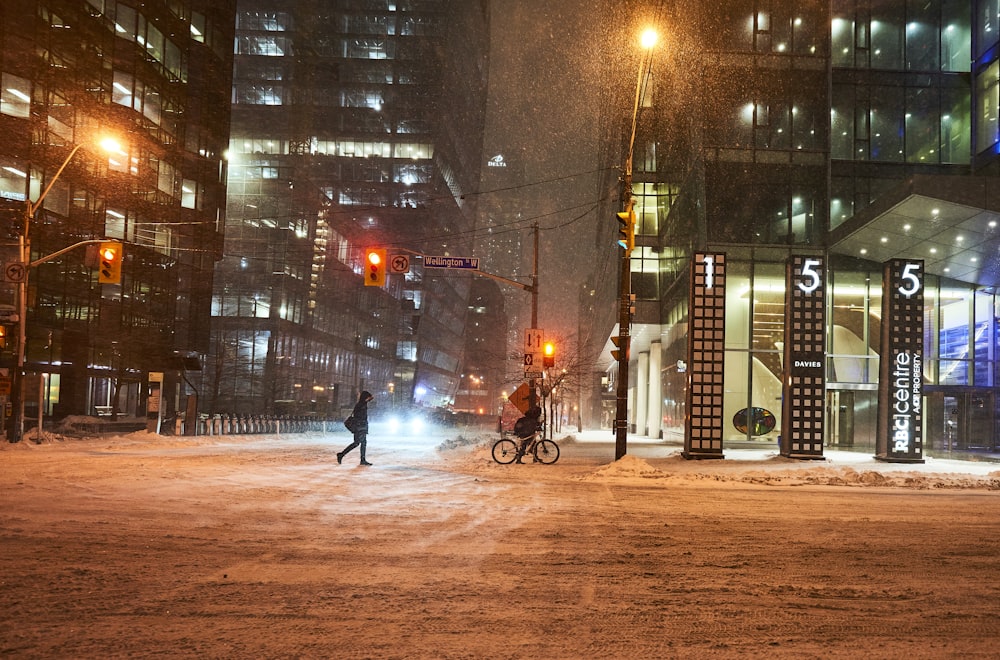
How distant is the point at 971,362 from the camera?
32219mm

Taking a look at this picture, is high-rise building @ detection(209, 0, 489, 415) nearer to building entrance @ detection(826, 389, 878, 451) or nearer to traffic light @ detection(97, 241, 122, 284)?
traffic light @ detection(97, 241, 122, 284)

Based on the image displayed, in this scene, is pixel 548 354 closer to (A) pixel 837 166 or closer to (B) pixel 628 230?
(B) pixel 628 230

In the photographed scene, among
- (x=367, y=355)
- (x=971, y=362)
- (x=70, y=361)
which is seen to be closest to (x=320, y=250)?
(x=367, y=355)

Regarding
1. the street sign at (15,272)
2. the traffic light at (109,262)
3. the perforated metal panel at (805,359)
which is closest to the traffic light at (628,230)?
the perforated metal panel at (805,359)

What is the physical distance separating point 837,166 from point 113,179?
38.0m

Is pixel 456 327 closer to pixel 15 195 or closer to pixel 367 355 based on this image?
pixel 367 355

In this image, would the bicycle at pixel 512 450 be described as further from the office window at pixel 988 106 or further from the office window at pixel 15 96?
the office window at pixel 15 96

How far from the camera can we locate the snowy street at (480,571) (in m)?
4.99

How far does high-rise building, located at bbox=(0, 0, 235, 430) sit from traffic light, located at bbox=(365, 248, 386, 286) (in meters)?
14.4

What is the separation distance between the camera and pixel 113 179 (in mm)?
40406

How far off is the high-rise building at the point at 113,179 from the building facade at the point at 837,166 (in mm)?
27128

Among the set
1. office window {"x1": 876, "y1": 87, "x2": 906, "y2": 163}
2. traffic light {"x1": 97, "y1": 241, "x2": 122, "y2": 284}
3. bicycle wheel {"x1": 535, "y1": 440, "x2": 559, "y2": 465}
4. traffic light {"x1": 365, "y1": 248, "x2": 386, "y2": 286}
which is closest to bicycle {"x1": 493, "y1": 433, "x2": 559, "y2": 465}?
bicycle wheel {"x1": 535, "y1": 440, "x2": 559, "y2": 465}

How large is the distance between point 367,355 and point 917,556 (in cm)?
7710

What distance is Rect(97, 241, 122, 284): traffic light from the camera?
919 inches
